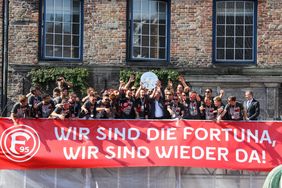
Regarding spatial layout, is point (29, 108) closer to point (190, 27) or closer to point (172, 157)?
point (172, 157)

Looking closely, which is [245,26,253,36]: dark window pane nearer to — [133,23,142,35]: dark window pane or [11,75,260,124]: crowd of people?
[133,23,142,35]: dark window pane

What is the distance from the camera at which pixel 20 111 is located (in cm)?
1252

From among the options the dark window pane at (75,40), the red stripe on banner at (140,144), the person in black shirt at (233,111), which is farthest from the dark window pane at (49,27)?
the person in black shirt at (233,111)

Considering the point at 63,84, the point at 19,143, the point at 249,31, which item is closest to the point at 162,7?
the point at 249,31

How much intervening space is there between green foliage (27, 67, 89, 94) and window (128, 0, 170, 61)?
5.72ft

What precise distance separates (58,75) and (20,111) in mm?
5540

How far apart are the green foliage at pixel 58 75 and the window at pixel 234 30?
425cm

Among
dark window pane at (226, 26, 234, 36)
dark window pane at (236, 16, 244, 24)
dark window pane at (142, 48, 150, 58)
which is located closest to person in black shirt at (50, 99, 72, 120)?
dark window pane at (142, 48, 150, 58)

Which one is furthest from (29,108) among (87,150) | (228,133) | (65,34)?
(65,34)

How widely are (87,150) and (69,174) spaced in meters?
0.62

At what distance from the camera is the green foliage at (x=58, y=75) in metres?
17.9

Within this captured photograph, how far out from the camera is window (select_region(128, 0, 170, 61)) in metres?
18.6

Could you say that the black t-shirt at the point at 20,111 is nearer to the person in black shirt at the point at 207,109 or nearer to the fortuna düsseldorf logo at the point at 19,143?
the fortuna düsseldorf logo at the point at 19,143

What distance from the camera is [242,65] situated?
60.2ft
